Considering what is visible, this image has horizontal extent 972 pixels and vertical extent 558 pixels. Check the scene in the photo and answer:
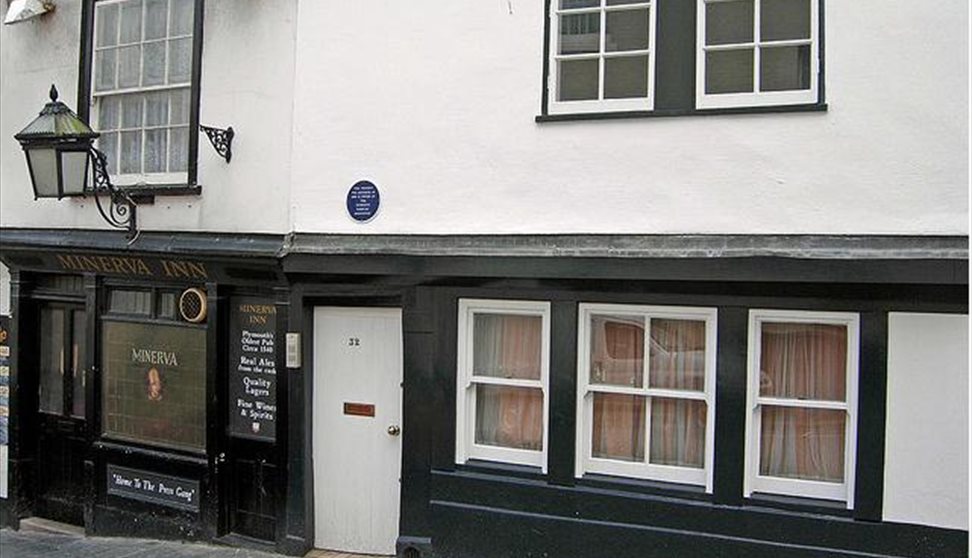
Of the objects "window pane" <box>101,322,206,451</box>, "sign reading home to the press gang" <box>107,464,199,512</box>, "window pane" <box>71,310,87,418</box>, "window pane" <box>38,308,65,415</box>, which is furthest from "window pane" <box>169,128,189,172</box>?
"sign reading home to the press gang" <box>107,464,199,512</box>

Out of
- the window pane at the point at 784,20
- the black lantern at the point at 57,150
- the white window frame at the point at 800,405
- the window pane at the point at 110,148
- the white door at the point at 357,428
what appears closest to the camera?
the white window frame at the point at 800,405

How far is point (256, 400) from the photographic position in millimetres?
7574

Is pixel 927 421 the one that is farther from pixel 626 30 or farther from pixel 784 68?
pixel 626 30

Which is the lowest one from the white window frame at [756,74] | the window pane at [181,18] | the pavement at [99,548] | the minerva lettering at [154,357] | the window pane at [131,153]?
the pavement at [99,548]

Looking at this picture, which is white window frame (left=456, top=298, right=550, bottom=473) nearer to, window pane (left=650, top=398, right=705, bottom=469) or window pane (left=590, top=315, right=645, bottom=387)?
window pane (left=590, top=315, right=645, bottom=387)

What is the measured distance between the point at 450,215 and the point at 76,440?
476 cm

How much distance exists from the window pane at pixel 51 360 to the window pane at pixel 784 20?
7.14m

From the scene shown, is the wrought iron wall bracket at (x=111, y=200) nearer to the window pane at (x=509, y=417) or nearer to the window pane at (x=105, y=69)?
the window pane at (x=105, y=69)

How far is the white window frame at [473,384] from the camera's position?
21.7 ft

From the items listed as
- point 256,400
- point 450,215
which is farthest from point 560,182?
point 256,400

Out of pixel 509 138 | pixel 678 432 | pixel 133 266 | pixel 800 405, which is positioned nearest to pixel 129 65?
pixel 133 266

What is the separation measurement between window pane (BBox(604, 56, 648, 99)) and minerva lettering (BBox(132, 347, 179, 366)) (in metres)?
4.57

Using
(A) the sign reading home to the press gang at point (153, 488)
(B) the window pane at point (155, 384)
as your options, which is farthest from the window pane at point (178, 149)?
(A) the sign reading home to the press gang at point (153, 488)

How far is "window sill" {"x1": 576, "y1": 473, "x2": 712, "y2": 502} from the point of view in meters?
6.13
